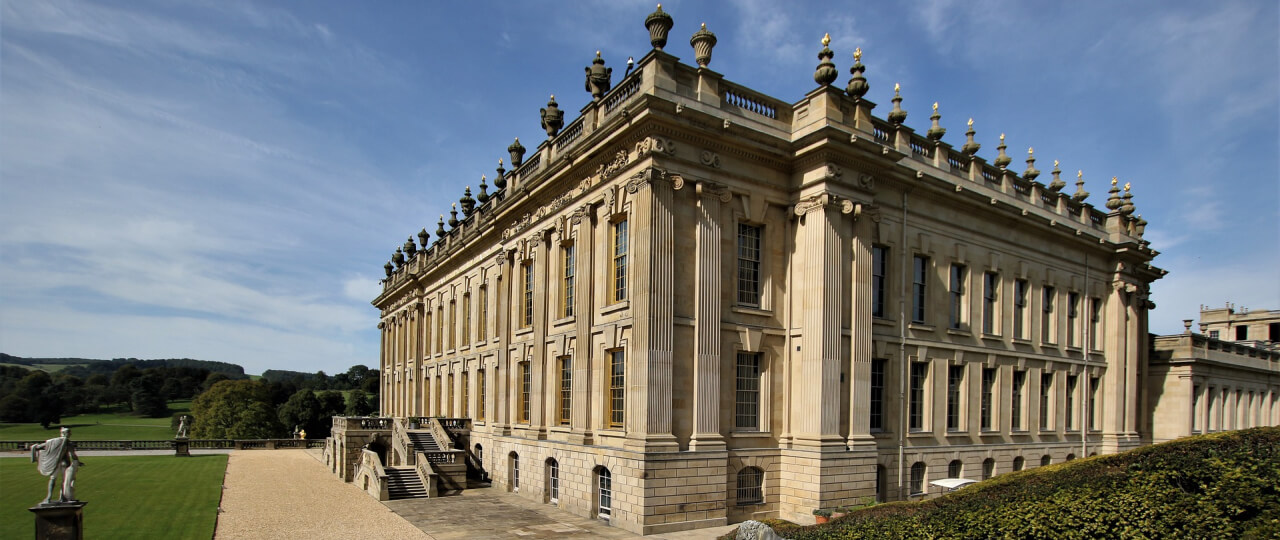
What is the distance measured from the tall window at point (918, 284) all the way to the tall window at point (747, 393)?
7.92 metres

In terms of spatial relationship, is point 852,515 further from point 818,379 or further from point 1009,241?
point 1009,241

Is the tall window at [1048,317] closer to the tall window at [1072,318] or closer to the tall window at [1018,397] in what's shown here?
the tall window at [1072,318]

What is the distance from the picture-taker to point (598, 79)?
2517 centimetres

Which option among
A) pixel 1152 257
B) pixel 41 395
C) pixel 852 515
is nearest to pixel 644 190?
pixel 852 515

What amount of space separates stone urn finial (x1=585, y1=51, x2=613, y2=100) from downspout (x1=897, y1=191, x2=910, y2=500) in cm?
1145

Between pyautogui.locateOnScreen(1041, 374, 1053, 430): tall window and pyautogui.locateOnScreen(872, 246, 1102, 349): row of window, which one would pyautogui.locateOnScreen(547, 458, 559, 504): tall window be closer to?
pyautogui.locateOnScreen(872, 246, 1102, 349): row of window

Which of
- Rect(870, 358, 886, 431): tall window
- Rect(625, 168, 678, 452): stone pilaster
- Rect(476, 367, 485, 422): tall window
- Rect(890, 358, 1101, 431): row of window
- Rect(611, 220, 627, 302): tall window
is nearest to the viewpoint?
Rect(625, 168, 678, 452): stone pilaster

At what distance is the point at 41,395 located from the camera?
85.4m

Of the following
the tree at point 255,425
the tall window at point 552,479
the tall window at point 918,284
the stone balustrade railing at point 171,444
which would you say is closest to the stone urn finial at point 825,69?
the tall window at point 918,284

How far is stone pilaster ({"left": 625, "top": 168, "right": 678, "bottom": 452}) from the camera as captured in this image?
1995 centimetres

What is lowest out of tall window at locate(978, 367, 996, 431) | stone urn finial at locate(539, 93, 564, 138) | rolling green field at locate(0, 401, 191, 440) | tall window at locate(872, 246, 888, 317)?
rolling green field at locate(0, 401, 191, 440)

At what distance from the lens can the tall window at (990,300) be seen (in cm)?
2966

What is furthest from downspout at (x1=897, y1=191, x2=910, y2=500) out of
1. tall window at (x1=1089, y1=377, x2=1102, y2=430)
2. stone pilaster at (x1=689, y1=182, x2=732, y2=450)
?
tall window at (x1=1089, y1=377, x2=1102, y2=430)

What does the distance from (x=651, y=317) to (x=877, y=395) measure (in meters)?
9.72
